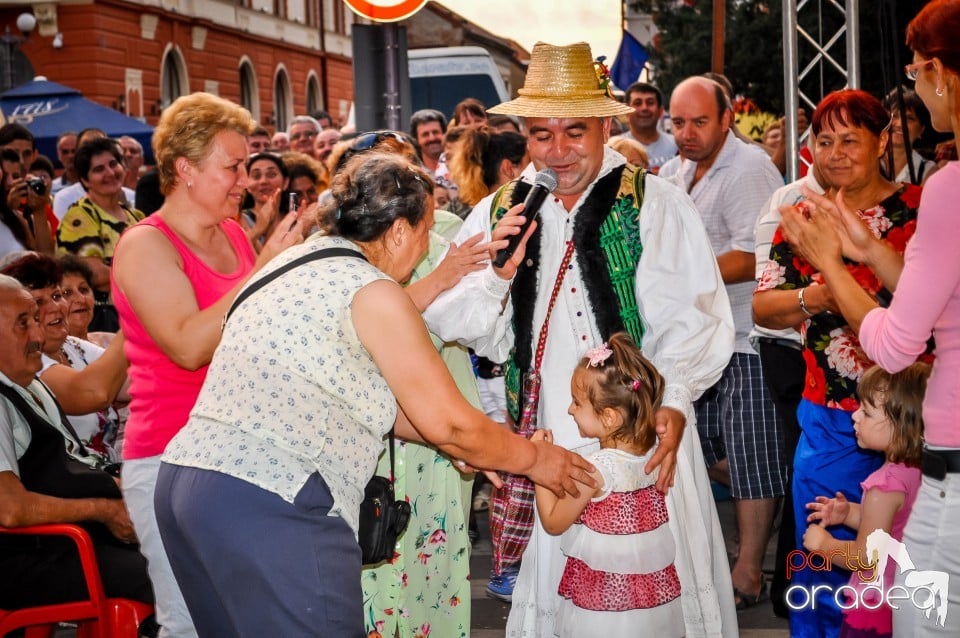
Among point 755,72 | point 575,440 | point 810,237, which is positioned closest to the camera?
point 810,237

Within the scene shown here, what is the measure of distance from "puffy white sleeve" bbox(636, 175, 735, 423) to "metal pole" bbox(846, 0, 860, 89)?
3.43 m

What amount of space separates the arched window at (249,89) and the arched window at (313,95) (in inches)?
208

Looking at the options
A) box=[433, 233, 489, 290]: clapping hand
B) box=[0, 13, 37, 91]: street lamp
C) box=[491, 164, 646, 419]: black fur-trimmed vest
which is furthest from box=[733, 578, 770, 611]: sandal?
box=[0, 13, 37, 91]: street lamp

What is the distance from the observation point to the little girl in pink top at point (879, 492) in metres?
3.78

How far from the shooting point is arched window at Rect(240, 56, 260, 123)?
37.2 m

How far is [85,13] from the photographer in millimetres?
27672

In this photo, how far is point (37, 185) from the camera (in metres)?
8.38

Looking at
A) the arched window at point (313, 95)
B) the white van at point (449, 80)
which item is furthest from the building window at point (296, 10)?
the white van at point (449, 80)

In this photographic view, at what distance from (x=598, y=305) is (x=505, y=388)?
23.1 inches

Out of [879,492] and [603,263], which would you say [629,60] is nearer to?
[603,263]

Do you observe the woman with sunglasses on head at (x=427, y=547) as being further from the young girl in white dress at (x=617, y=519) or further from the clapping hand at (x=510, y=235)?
the young girl in white dress at (x=617, y=519)

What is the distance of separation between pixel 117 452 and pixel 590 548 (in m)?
2.77

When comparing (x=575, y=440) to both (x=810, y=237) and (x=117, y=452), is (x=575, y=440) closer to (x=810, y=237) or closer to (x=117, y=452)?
(x=810, y=237)

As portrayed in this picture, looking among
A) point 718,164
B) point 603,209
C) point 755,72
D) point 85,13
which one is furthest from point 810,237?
point 85,13
